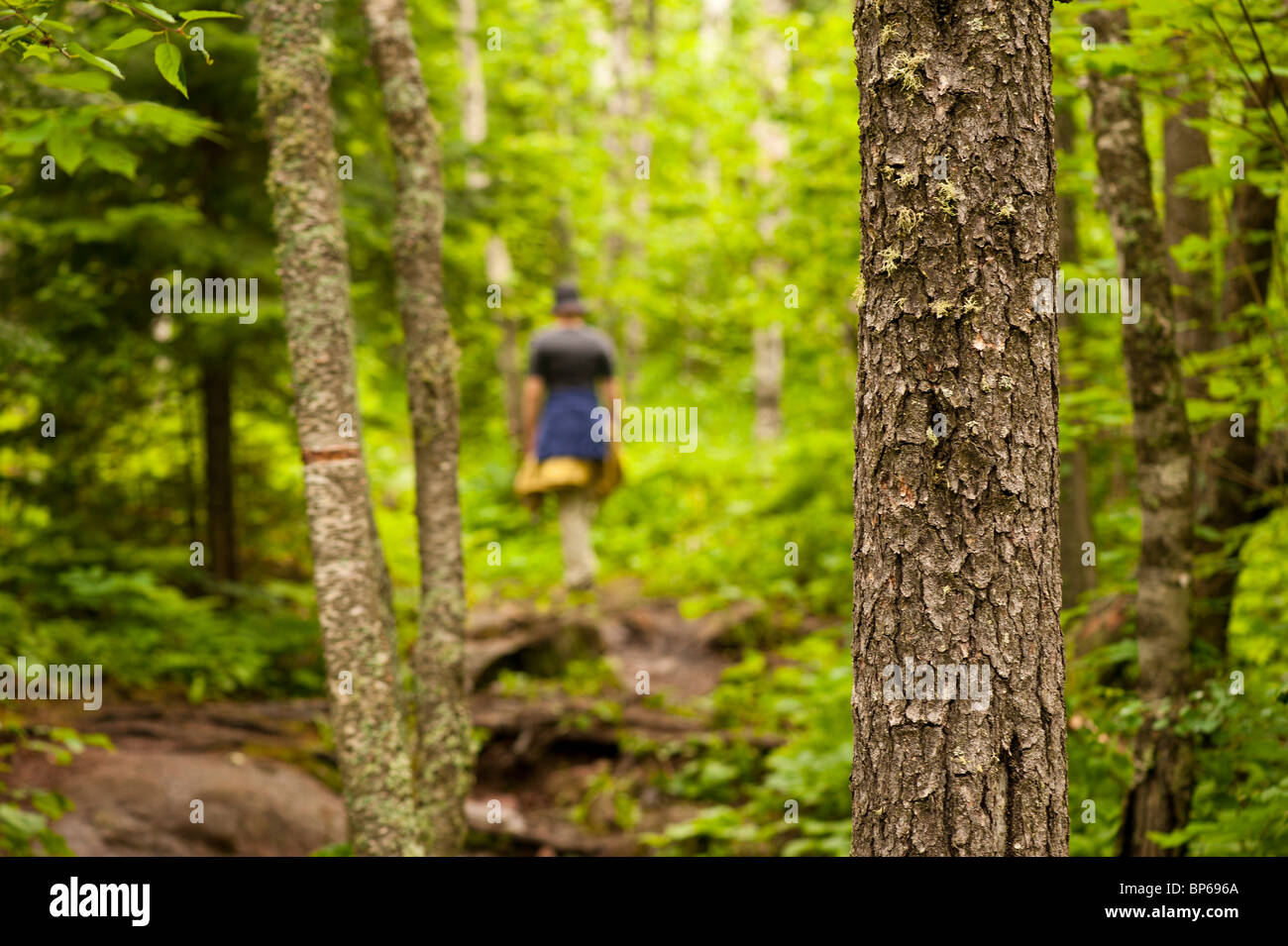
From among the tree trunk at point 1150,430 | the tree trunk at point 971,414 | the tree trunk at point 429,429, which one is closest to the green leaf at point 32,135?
the tree trunk at point 429,429

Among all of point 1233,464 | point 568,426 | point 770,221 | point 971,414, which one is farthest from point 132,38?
point 770,221

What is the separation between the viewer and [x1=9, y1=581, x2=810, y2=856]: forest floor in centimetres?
542

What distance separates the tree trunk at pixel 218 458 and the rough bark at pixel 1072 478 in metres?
6.93

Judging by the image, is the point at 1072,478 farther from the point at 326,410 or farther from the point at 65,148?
the point at 65,148

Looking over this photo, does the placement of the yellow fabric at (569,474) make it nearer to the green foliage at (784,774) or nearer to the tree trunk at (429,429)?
the green foliage at (784,774)

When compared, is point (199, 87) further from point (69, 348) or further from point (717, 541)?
point (717, 541)

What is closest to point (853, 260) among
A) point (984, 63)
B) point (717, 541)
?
point (717, 541)

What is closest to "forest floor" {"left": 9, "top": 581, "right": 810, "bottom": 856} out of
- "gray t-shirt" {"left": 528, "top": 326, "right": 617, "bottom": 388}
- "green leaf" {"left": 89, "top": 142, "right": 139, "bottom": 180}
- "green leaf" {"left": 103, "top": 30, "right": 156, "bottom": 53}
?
"gray t-shirt" {"left": 528, "top": 326, "right": 617, "bottom": 388}

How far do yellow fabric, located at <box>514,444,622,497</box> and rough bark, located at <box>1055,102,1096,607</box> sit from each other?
4.55 m

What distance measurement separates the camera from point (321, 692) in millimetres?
8016

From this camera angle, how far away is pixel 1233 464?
4910 mm

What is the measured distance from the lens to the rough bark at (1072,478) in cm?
645

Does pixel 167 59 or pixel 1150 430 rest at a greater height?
pixel 167 59

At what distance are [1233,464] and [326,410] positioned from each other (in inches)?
183
